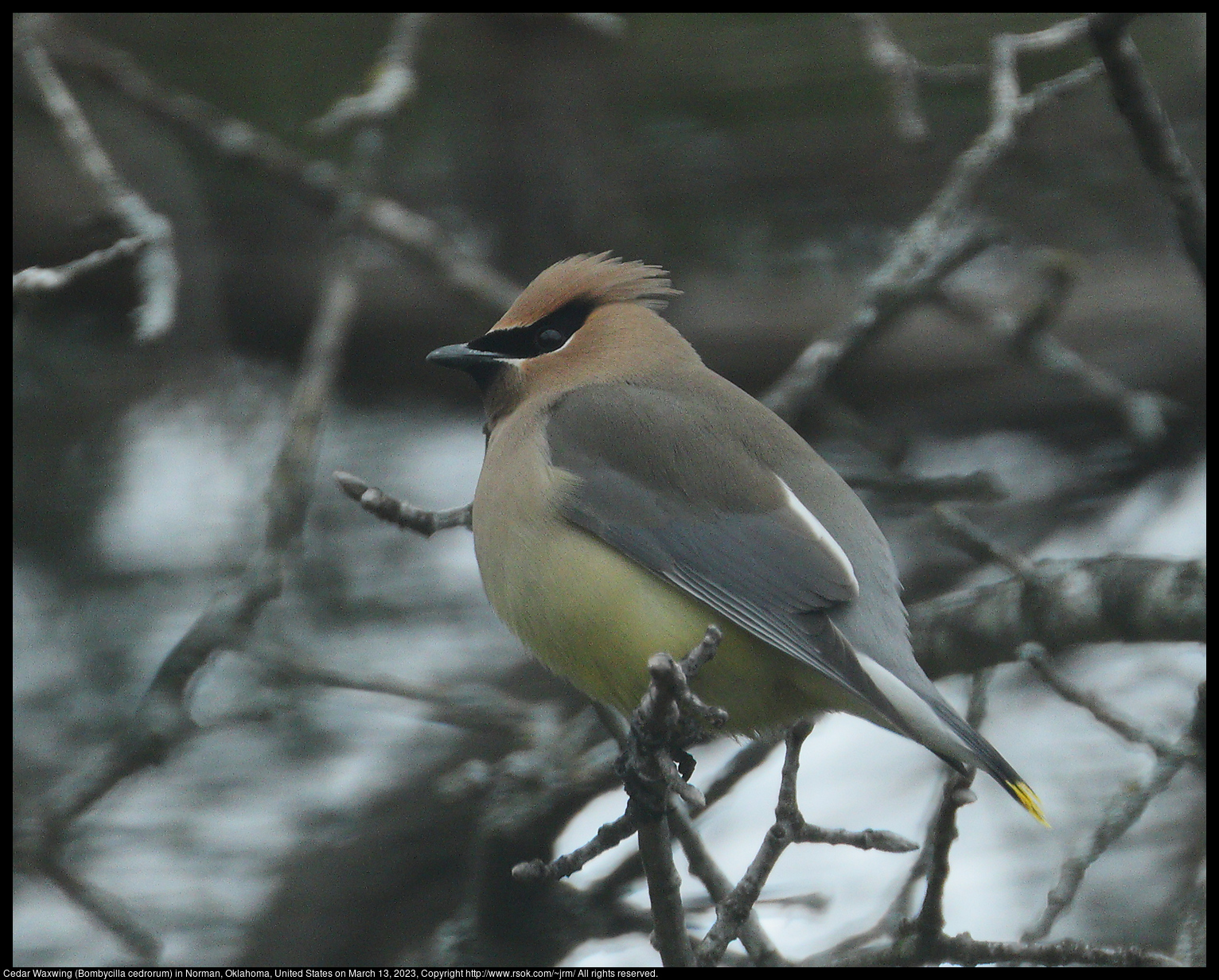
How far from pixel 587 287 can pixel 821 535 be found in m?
1.07

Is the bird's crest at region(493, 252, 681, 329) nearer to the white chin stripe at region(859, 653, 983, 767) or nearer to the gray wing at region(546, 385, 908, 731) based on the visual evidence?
the gray wing at region(546, 385, 908, 731)

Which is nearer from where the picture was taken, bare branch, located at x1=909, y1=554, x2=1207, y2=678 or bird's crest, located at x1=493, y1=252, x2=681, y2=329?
bare branch, located at x1=909, y1=554, x2=1207, y2=678

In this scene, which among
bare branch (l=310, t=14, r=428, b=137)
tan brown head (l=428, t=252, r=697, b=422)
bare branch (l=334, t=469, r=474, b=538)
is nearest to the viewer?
bare branch (l=334, t=469, r=474, b=538)

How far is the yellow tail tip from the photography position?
2574mm

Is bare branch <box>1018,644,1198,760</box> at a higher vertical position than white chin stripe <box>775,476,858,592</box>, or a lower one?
lower

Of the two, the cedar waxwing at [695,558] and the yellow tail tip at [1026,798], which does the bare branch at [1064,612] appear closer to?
the cedar waxwing at [695,558]

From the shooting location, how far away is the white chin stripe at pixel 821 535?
3062 mm

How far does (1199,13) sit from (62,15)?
3810 millimetres

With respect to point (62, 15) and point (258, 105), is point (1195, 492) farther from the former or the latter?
point (62, 15)

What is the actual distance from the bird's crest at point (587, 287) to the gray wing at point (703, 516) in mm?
Answer: 349

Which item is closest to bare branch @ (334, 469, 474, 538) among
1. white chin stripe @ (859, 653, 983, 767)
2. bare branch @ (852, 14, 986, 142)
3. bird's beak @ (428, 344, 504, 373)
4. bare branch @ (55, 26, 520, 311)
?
bird's beak @ (428, 344, 504, 373)

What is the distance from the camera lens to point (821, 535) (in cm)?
315

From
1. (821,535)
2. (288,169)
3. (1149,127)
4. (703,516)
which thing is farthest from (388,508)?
(1149,127)

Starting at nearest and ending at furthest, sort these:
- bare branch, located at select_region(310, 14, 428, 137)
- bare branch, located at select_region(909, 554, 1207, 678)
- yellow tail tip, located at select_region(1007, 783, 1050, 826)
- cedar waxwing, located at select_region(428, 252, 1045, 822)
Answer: yellow tail tip, located at select_region(1007, 783, 1050, 826) → cedar waxwing, located at select_region(428, 252, 1045, 822) → bare branch, located at select_region(909, 554, 1207, 678) → bare branch, located at select_region(310, 14, 428, 137)
